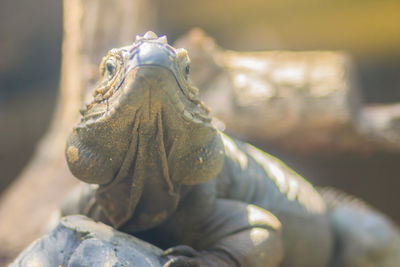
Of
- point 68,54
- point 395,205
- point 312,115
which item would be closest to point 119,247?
point 312,115

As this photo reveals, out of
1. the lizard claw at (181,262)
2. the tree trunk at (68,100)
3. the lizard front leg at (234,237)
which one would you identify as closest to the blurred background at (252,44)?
the tree trunk at (68,100)

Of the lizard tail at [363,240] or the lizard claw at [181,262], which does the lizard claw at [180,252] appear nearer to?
the lizard claw at [181,262]

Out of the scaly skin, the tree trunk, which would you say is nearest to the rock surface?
the scaly skin

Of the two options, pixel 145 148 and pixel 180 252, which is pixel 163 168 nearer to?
pixel 145 148

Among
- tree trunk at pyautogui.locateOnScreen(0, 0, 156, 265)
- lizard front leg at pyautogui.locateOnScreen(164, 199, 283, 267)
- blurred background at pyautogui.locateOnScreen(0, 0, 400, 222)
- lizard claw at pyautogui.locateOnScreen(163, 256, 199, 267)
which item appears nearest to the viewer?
lizard claw at pyautogui.locateOnScreen(163, 256, 199, 267)

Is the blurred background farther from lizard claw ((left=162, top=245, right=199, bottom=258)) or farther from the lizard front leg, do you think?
lizard claw ((left=162, top=245, right=199, bottom=258))

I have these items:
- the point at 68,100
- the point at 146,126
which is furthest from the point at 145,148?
the point at 68,100
